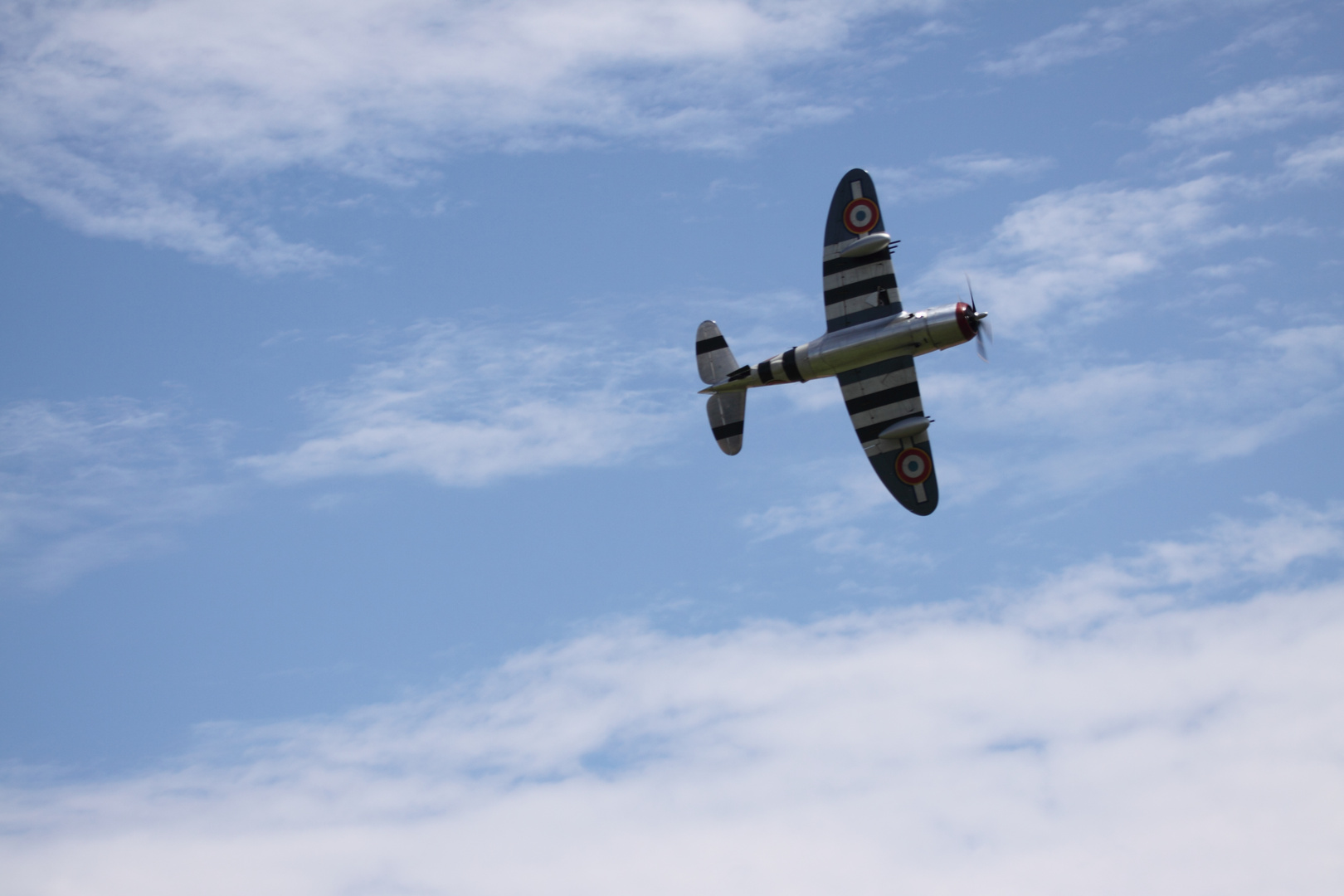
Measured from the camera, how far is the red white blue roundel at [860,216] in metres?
65.6

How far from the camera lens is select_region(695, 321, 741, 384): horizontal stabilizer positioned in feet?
219

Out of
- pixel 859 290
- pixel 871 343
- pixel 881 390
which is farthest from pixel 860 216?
pixel 881 390

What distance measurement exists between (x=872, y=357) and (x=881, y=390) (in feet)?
5.60

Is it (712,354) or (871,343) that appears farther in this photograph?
(712,354)

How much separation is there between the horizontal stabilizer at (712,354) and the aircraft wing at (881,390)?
5548mm

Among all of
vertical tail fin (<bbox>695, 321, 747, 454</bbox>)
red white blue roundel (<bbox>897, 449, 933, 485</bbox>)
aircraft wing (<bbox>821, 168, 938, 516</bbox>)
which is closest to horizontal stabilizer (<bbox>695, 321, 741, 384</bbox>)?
vertical tail fin (<bbox>695, 321, 747, 454</bbox>)

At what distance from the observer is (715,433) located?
217 ft

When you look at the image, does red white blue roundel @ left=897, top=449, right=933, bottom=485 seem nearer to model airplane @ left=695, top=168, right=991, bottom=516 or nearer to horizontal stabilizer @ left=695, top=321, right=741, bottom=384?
model airplane @ left=695, top=168, right=991, bottom=516

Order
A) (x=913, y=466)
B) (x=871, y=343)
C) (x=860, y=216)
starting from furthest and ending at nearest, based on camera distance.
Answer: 1. (x=860, y=216)
2. (x=913, y=466)
3. (x=871, y=343)

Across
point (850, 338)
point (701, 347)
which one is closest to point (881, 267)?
point (850, 338)

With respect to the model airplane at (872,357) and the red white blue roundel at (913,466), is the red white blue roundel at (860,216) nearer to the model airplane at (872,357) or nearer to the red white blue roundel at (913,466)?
the model airplane at (872,357)

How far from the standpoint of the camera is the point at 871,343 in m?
62.1

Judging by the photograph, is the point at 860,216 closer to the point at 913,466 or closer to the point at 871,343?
the point at 871,343

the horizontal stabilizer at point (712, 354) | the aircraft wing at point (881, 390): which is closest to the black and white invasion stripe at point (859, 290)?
the aircraft wing at point (881, 390)
